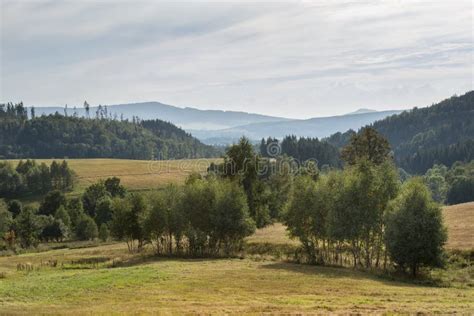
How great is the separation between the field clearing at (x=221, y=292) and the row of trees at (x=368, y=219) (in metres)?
4.61

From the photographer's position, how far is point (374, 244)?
194 feet

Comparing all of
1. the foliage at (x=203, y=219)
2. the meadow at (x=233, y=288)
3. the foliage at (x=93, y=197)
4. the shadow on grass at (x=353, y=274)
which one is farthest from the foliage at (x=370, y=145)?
the foliage at (x=93, y=197)

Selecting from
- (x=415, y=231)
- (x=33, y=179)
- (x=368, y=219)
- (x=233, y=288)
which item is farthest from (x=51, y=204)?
(x=415, y=231)

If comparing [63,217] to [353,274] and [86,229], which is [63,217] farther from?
[353,274]

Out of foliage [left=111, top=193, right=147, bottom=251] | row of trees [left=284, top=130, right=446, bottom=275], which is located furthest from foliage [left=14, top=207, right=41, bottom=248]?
row of trees [left=284, top=130, right=446, bottom=275]

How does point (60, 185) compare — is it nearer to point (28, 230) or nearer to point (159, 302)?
point (28, 230)

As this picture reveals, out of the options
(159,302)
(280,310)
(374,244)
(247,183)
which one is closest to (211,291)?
(159,302)

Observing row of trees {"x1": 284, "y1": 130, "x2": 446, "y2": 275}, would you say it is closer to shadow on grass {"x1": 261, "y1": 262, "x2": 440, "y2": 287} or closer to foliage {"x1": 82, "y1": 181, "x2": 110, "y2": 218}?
shadow on grass {"x1": 261, "y1": 262, "x2": 440, "y2": 287}

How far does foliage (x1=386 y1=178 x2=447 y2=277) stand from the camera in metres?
49.7

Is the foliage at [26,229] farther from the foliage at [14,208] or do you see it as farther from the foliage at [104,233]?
the foliage at [14,208]

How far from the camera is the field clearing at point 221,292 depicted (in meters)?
33.5

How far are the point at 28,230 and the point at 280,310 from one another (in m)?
102

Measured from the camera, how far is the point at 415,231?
166 ft

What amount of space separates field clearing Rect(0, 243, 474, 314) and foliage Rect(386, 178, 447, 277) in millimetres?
4051
